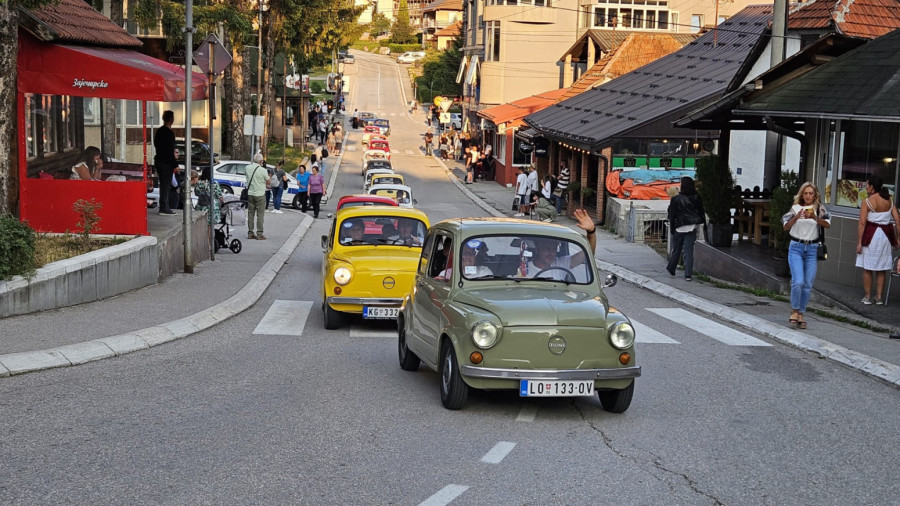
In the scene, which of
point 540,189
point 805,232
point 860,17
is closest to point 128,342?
point 805,232

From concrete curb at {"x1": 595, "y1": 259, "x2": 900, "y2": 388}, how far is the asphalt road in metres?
0.26

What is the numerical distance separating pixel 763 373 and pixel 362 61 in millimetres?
158352

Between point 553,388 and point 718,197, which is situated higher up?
point 718,197

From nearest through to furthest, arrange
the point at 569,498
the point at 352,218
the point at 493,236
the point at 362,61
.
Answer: the point at 569,498, the point at 493,236, the point at 352,218, the point at 362,61

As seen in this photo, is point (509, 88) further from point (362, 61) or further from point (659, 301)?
point (362, 61)

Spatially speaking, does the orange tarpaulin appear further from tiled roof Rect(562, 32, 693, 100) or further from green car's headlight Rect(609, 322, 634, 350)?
green car's headlight Rect(609, 322, 634, 350)

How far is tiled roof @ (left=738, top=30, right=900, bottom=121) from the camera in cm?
1586

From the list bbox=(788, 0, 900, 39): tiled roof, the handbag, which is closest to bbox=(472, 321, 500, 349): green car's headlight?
the handbag

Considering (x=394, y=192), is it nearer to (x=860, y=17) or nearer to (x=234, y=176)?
(x=234, y=176)

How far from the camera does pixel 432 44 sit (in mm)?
170250

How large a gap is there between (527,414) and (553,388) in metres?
0.53

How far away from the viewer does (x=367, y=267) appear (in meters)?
14.1

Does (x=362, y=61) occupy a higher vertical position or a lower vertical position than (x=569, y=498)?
higher

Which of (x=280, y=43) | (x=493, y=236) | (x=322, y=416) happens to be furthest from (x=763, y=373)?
(x=280, y=43)
